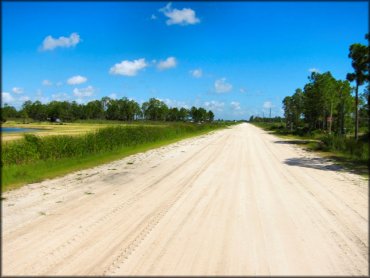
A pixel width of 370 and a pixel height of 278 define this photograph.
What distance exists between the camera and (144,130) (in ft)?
119

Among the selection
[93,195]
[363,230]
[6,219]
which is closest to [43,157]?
[93,195]

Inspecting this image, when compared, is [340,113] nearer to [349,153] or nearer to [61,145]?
[349,153]

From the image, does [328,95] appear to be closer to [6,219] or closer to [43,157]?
[43,157]

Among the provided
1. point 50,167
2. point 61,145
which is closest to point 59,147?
point 61,145

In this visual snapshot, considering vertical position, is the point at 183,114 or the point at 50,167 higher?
the point at 183,114

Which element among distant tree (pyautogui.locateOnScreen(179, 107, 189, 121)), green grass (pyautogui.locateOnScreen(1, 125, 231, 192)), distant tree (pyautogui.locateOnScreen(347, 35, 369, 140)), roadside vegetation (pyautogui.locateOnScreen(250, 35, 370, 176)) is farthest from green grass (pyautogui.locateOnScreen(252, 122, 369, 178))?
distant tree (pyautogui.locateOnScreen(179, 107, 189, 121))

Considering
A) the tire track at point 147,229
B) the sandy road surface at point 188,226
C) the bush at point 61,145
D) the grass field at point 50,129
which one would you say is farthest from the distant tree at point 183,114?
the tire track at point 147,229

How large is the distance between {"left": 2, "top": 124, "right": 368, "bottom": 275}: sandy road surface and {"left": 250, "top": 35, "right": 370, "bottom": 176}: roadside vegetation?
741cm

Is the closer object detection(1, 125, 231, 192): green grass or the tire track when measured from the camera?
the tire track

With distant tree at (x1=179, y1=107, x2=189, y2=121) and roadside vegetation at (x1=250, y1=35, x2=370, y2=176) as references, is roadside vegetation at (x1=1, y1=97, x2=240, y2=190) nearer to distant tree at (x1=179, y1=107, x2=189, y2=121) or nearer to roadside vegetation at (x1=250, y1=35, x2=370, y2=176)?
roadside vegetation at (x1=250, y1=35, x2=370, y2=176)

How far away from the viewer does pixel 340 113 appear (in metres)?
34.4

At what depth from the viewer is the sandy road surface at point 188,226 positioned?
17.7 ft

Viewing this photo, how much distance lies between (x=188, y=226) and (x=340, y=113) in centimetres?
3063

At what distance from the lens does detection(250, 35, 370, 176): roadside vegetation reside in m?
21.3
